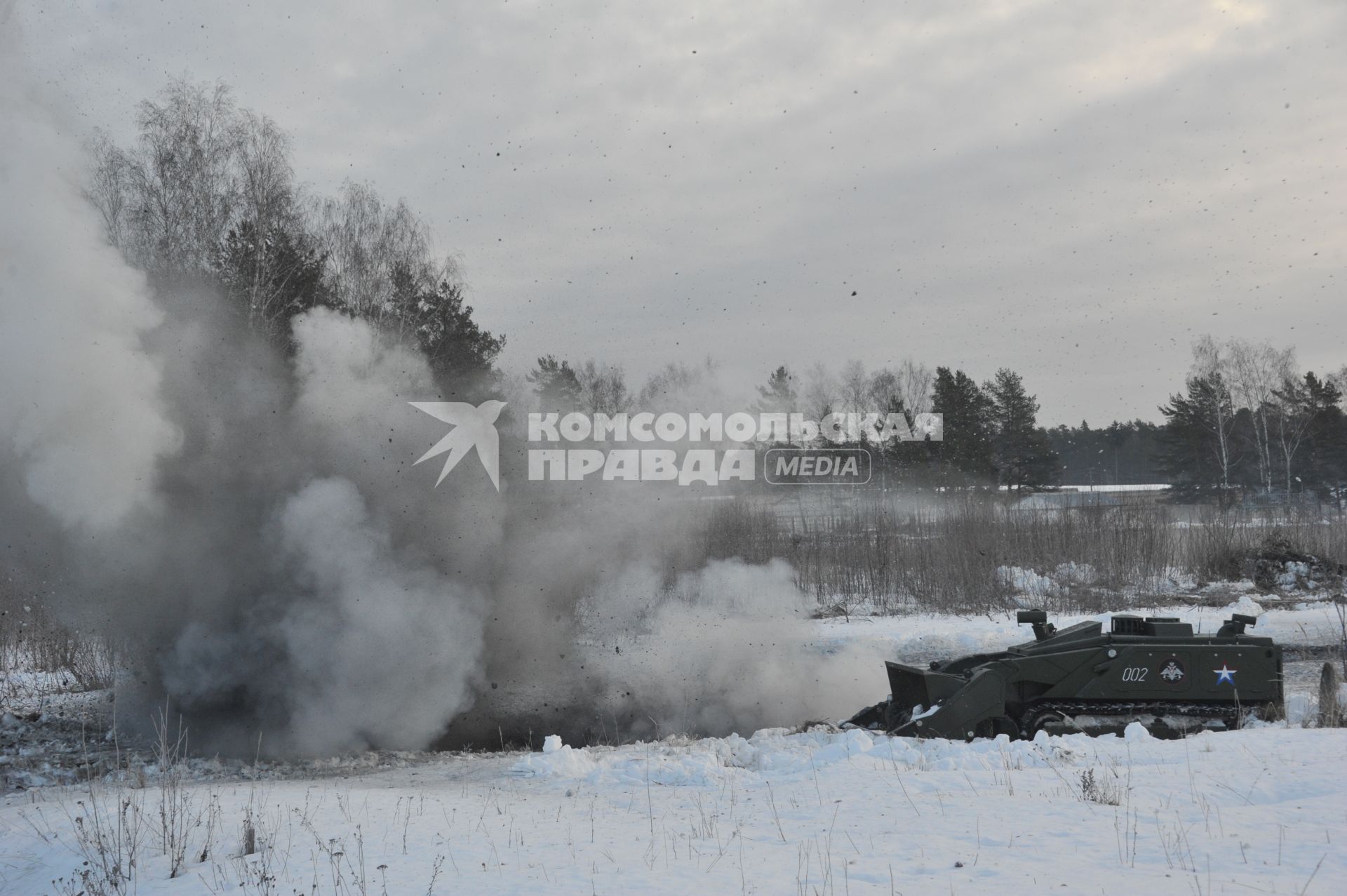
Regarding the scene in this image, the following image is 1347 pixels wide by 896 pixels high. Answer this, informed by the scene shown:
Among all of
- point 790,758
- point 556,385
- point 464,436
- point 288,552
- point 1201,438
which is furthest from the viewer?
point 1201,438

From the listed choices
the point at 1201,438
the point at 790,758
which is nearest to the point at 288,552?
Result: the point at 790,758

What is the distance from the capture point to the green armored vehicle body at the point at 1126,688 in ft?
36.4

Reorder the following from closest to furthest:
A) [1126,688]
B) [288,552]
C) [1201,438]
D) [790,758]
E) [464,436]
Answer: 1. [790,758]
2. [1126,688]
3. [288,552]
4. [464,436]
5. [1201,438]

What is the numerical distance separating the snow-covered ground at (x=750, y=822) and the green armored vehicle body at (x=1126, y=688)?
0.49 metres

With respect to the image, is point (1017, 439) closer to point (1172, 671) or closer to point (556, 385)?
point (556, 385)

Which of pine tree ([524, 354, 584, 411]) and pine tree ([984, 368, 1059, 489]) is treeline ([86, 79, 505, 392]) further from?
pine tree ([984, 368, 1059, 489])

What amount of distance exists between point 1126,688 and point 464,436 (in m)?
11.5

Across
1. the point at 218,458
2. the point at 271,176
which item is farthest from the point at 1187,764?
the point at 271,176

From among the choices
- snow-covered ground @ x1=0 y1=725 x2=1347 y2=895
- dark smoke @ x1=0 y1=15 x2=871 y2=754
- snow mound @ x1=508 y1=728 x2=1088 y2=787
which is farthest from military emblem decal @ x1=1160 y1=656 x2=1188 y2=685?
dark smoke @ x1=0 y1=15 x2=871 y2=754

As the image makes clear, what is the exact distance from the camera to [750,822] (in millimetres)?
7844

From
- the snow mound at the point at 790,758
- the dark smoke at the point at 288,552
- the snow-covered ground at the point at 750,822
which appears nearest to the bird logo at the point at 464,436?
the dark smoke at the point at 288,552

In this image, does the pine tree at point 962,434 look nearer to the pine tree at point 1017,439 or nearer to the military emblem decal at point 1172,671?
the pine tree at point 1017,439

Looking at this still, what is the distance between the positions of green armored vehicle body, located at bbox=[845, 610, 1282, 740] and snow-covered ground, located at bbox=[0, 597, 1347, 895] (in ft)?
1.61

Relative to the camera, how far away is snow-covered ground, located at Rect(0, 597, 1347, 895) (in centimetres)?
618
